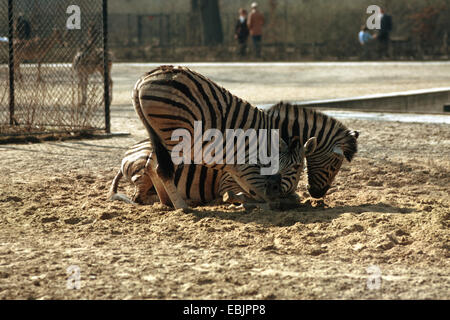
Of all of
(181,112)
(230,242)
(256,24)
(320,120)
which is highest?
(256,24)

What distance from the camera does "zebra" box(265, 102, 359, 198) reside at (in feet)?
22.7

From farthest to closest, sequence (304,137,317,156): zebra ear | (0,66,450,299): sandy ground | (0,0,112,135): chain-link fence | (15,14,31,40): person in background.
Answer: (15,14,31,40): person in background < (0,0,112,135): chain-link fence < (304,137,317,156): zebra ear < (0,66,450,299): sandy ground

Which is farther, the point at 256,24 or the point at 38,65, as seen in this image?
the point at 256,24

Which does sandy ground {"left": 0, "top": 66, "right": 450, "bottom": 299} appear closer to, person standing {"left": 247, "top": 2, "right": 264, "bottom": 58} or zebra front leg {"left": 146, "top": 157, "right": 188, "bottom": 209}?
zebra front leg {"left": 146, "top": 157, "right": 188, "bottom": 209}

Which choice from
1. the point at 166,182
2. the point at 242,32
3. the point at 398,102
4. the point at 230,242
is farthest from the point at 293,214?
the point at 242,32

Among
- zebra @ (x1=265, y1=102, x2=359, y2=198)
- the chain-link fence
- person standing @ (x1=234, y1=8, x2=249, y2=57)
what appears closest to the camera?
zebra @ (x1=265, y1=102, x2=359, y2=198)

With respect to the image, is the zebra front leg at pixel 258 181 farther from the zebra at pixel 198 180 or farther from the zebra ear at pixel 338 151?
the zebra ear at pixel 338 151

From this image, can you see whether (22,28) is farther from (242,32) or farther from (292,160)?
(242,32)

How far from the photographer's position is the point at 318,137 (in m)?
6.91

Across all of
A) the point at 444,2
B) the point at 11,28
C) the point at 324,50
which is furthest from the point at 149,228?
the point at 444,2

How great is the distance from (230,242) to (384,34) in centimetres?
2456

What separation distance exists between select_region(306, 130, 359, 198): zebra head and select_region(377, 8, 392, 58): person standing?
70.5 feet

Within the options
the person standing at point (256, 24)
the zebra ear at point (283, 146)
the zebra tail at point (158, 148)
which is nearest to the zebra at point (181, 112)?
the zebra tail at point (158, 148)

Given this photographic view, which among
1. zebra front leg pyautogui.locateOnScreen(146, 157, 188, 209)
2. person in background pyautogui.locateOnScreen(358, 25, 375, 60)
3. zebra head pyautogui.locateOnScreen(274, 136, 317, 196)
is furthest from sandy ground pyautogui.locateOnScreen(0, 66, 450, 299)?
person in background pyautogui.locateOnScreen(358, 25, 375, 60)
